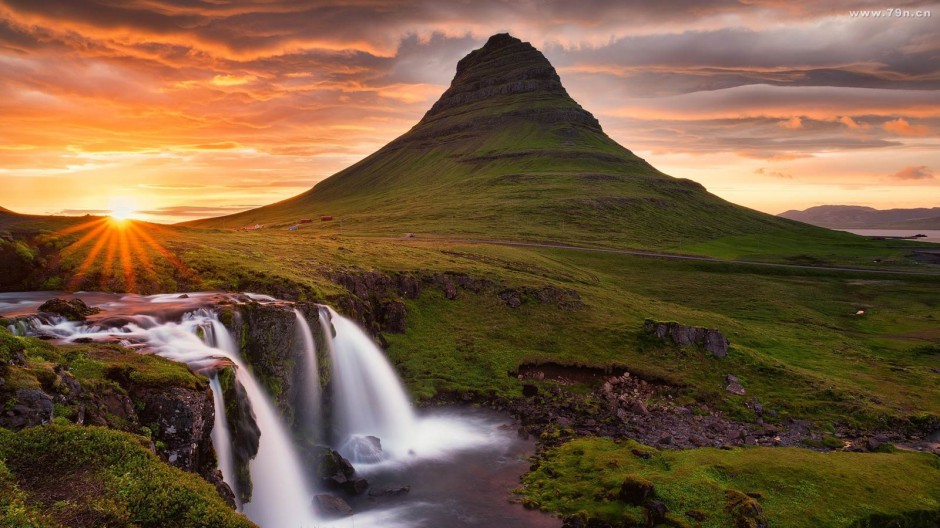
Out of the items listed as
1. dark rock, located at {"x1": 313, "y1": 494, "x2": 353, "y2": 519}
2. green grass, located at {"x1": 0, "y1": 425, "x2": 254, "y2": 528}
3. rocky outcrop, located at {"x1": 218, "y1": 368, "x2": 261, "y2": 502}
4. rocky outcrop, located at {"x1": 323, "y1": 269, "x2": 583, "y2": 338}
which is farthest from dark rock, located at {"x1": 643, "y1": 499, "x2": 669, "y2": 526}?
Result: rocky outcrop, located at {"x1": 323, "y1": 269, "x2": 583, "y2": 338}

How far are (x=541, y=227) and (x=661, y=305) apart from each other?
73.7m

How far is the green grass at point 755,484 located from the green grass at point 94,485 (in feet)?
57.6

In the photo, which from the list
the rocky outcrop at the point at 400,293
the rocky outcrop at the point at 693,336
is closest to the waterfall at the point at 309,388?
the rocky outcrop at the point at 400,293

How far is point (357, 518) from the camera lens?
2528cm

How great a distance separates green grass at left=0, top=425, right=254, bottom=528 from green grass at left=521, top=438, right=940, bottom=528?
17568mm

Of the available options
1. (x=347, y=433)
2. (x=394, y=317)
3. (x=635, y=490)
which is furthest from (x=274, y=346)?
(x=635, y=490)

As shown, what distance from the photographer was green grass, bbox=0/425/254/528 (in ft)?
38.9

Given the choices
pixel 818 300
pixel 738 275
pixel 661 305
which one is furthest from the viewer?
pixel 738 275

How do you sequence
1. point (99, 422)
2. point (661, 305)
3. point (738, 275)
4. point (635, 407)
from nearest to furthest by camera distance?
1. point (99, 422)
2. point (635, 407)
3. point (661, 305)
4. point (738, 275)

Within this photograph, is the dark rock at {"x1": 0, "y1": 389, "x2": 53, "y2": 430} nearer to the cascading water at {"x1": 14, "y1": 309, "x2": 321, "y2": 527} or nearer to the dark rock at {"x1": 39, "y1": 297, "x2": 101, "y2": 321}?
the cascading water at {"x1": 14, "y1": 309, "x2": 321, "y2": 527}

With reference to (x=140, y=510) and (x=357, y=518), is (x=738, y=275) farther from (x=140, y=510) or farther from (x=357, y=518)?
(x=140, y=510)

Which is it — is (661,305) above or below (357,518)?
above

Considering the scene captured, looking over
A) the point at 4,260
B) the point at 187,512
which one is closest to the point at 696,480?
the point at 187,512

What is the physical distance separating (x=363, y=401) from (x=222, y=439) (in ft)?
53.7
